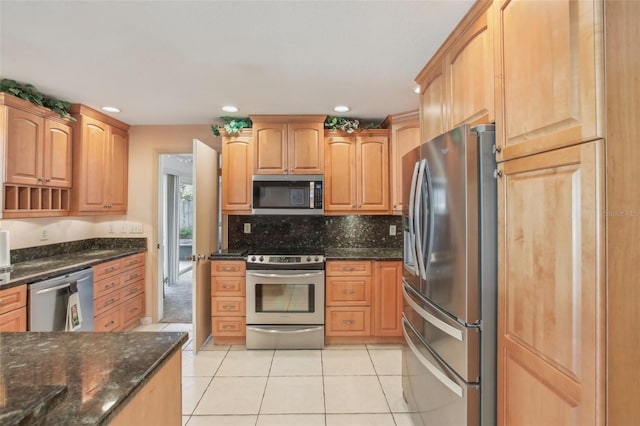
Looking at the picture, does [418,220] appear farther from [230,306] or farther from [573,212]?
[230,306]

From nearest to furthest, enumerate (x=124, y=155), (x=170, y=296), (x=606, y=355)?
(x=606, y=355)
(x=124, y=155)
(x=170, y=296)

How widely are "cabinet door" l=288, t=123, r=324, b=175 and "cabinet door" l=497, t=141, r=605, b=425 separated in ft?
7.24

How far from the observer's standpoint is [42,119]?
2674 millimetres

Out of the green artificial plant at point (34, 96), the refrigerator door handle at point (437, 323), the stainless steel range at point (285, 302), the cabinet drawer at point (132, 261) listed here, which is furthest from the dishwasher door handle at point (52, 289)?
the refrigerator door handle at point (437, 323)

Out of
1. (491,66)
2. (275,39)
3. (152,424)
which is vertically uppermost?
(275,39)

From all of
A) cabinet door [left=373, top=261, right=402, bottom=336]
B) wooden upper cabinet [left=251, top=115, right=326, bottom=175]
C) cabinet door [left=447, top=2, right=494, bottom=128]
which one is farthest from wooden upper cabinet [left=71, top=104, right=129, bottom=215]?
cabinet door [left=447, top=2, right=494, bottom=128]

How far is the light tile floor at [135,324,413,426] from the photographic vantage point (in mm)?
2053

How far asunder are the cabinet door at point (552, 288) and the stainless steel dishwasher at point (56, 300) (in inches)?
118

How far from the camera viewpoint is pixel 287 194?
128 inches

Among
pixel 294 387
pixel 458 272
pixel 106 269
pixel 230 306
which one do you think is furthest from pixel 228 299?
pixel 458 272

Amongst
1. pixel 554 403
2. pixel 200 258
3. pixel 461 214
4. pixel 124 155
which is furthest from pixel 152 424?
pixel 124 155

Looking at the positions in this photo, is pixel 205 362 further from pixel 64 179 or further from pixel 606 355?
pixel 606 355

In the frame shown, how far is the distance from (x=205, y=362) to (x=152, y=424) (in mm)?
2007

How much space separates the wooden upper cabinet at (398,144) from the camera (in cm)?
328
